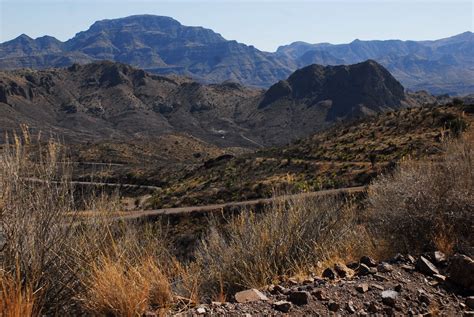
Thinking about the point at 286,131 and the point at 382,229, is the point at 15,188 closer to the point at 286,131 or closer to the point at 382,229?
the point at 382,229

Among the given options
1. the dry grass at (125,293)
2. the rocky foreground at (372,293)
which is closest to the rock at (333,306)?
the rocky foreground at (372,293)

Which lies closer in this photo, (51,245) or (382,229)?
(51,245)

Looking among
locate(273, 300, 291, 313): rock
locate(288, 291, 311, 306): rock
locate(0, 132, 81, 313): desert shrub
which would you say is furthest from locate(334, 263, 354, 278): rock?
locate(0, 132, 81, 313): desert shrub

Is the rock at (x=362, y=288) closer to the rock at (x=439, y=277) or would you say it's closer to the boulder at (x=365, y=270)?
the boulder at (x=365, y=270)

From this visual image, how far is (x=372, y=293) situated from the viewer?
18.1ft

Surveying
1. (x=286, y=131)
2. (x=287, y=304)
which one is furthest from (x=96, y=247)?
(x=286, y=131)

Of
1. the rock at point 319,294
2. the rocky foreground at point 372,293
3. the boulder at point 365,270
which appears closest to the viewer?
the rocky foreground at point 372,293

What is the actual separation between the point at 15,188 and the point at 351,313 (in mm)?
3706

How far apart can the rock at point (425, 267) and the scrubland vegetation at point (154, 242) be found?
3.61 ft

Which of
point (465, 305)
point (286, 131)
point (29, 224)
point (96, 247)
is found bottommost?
point (286, 131)

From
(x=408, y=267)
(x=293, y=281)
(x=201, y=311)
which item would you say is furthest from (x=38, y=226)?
(x=408, y=267)

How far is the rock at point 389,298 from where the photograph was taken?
17.4ft

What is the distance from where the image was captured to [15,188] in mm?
5324

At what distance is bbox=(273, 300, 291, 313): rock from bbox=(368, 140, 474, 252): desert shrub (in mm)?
3302
